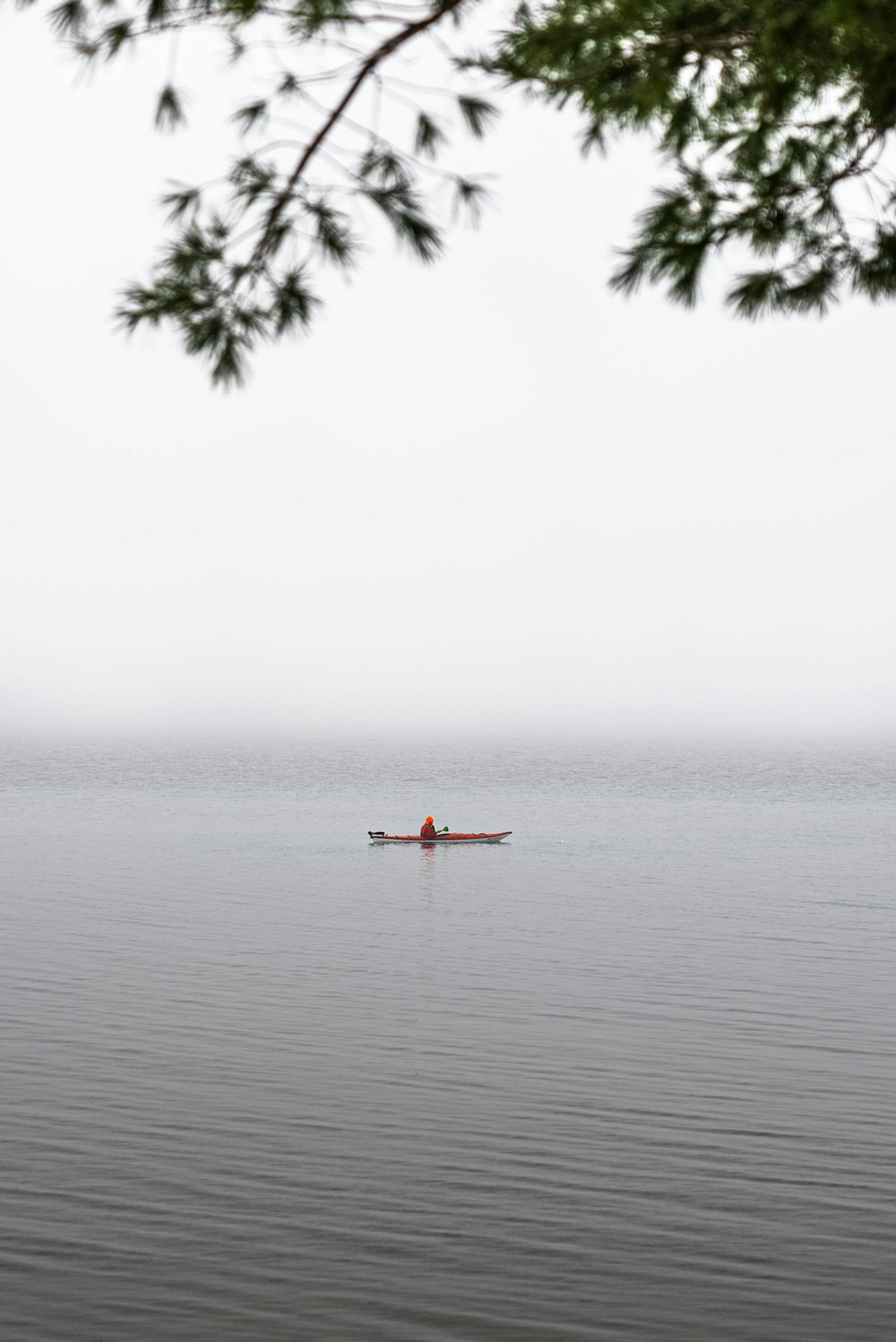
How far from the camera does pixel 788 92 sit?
24.3 ft

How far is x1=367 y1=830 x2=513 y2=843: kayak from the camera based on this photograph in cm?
6650

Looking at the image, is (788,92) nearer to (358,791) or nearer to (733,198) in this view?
(733,198)

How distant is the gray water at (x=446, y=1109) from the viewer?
14.5 m

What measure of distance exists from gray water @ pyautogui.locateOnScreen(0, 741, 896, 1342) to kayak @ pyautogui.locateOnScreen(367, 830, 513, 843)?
13.3 metres

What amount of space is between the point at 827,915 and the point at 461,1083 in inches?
989

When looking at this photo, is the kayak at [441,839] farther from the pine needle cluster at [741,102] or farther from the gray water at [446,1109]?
the pine needle cluster at [741,102]

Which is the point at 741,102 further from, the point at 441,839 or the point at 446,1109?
the point at 441,839

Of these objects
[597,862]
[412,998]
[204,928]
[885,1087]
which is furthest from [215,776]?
[885,1087]

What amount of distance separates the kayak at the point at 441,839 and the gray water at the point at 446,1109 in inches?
525

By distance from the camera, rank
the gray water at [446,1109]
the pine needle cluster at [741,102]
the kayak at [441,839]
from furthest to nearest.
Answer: the kayak at [441,839]
the gray water at [446,1109]
the pine needle cluster at [741,102]

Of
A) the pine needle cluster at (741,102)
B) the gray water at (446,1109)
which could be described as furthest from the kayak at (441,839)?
the pine needle cluster at (741,102)

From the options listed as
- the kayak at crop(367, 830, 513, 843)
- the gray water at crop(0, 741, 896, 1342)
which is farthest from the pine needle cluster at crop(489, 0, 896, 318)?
the kayak at crop(367, 830, 513, 843)

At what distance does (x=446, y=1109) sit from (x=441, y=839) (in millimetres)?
45683

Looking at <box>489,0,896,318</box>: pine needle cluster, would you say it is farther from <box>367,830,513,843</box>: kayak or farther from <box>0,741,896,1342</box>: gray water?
<box>367,830,513,843</box>: kayak
